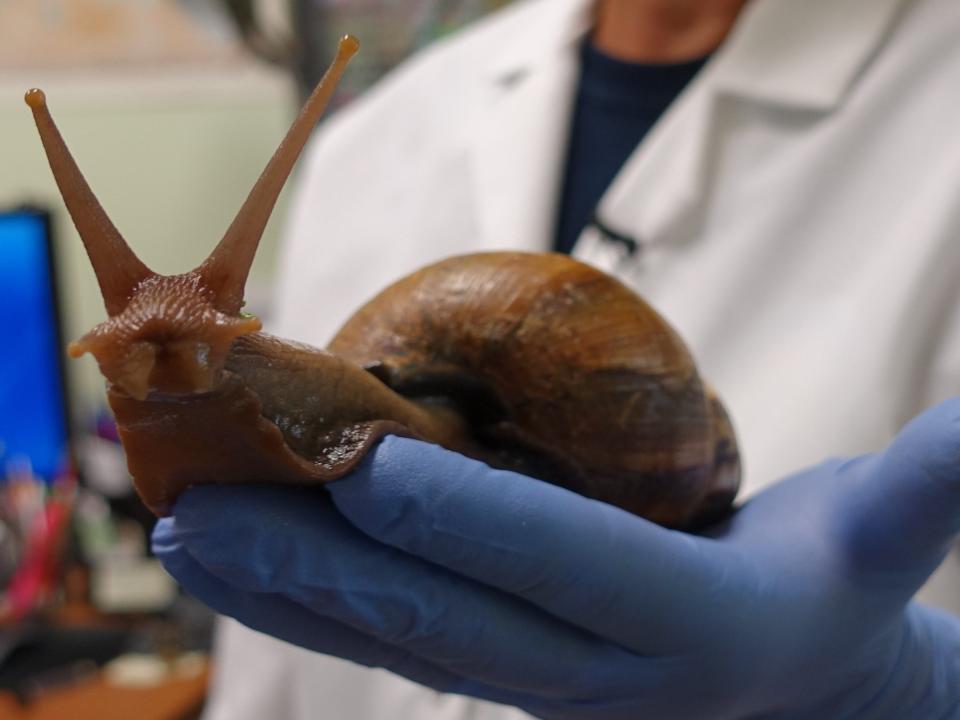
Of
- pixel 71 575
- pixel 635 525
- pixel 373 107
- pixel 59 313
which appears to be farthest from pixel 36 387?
pixel 635 525

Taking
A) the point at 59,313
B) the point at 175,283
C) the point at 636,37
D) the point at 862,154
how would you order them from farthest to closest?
the point at 59,313 → the point at 636,37 → the point at 862,154 → the point at 175,283

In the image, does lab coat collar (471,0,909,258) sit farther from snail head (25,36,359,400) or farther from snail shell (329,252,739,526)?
snail head (25,36,359,400)

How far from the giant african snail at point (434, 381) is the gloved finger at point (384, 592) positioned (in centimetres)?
2

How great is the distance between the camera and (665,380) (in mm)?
604

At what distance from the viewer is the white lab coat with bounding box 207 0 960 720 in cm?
81

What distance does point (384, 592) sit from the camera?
0.50 meters

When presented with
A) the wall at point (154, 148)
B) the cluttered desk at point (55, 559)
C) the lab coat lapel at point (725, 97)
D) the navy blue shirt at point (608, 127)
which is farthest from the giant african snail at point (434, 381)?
the wall at point (154, 148)

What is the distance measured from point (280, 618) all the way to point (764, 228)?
23.0 inches

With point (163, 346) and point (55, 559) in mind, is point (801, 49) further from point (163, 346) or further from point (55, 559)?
point (55, 559)

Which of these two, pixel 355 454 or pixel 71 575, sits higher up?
pixel 355 454

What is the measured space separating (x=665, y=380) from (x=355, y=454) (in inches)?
8.2

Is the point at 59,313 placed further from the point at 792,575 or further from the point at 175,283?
the point at 792,575

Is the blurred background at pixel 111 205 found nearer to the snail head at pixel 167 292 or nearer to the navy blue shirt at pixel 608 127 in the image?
the navy blue shirt at pixel 608 127

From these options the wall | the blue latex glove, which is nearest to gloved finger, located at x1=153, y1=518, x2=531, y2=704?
the blue latex glove
